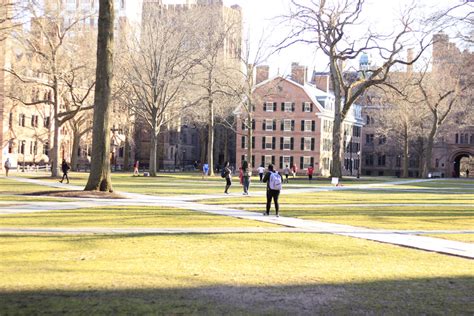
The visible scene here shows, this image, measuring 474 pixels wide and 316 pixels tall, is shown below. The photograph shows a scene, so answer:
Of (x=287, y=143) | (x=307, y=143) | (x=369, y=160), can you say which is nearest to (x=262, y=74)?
(x=287, y=143)

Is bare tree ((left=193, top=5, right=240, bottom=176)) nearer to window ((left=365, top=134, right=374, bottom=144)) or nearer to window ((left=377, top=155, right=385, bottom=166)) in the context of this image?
window ((left=377, top=155, right=385, bottom=166))

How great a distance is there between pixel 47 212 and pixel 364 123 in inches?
3635

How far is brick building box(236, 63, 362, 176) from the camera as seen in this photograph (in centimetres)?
8344

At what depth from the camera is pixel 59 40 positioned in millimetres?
43656

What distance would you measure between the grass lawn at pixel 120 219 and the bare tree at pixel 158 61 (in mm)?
32686

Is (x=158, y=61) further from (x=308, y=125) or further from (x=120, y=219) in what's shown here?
(x=120, y=219)

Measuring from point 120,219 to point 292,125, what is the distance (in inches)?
2686

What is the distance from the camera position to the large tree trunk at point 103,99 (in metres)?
26.2

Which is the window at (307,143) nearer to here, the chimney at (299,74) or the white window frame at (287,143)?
the white window frame at (287,143)

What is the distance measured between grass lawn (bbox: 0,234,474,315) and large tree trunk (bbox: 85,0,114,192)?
13.9 meters

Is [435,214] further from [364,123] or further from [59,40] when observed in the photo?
[364,123]

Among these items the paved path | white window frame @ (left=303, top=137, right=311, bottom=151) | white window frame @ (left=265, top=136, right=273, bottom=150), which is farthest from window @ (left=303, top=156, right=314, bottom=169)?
the paved path

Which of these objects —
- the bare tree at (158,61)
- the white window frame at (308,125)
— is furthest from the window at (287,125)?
the bare tree at (158,61)

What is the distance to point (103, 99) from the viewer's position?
26734 mm
